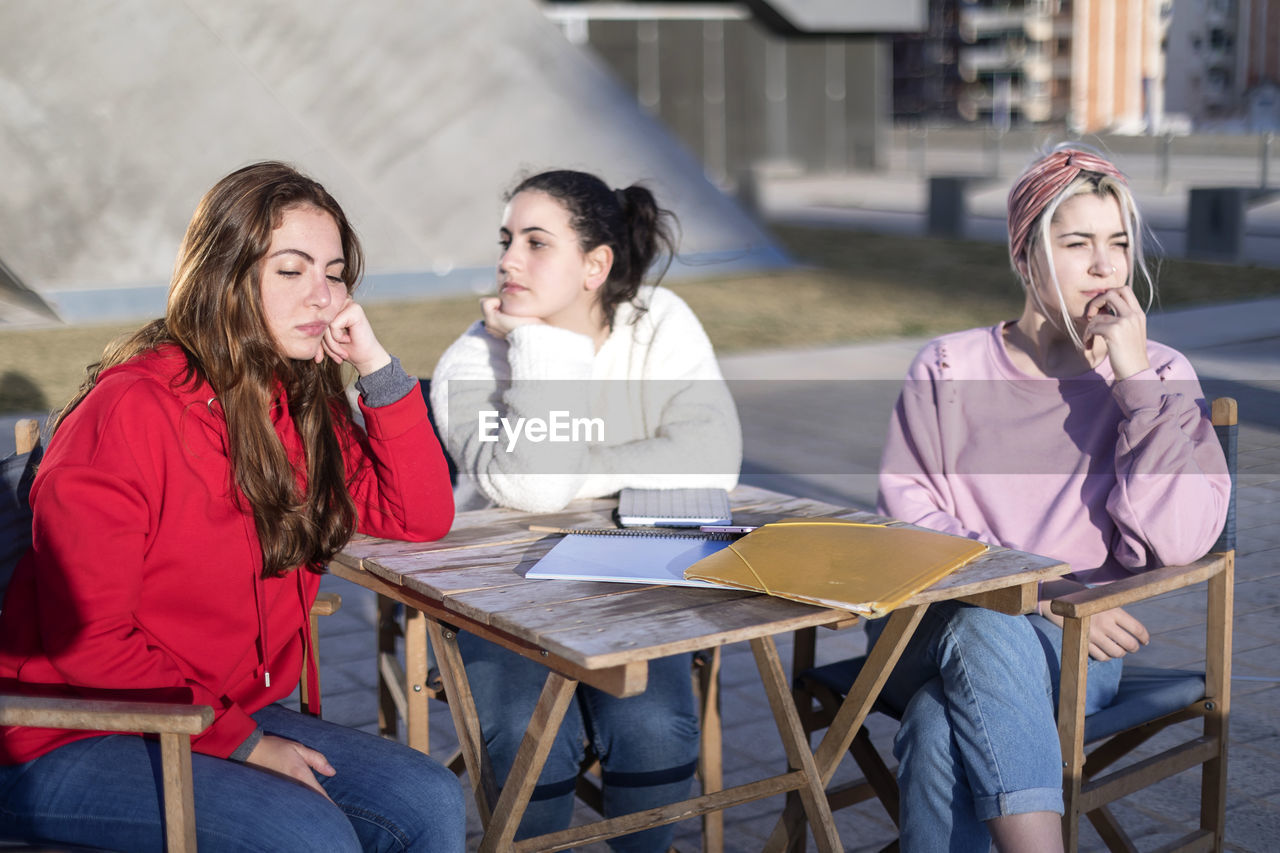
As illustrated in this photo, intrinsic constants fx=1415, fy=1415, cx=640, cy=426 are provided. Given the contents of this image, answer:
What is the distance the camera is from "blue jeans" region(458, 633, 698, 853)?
266 cm

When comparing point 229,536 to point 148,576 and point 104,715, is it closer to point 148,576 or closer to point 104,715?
point 148,576

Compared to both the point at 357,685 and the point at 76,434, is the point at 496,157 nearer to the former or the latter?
the point at 357,685

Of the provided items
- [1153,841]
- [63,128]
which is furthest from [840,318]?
[1153,841]

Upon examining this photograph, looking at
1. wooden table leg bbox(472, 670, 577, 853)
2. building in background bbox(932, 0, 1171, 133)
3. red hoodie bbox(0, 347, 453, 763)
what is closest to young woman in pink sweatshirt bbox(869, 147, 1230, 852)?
wooden table leg bbox(472, 670, 577, 853)

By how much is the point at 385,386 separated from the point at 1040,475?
1.31m

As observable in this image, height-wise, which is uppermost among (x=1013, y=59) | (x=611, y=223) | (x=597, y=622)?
(x=1013, y=59)

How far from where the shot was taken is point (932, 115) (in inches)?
2955

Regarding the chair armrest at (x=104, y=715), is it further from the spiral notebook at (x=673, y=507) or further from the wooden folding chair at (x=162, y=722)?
the spiral notebook at (x=673, y=507)

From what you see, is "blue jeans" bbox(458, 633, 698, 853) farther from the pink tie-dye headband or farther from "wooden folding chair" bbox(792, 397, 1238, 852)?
the pink tie-dye headband

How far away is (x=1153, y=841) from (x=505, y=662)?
145 cm

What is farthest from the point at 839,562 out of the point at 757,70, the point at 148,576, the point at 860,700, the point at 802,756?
the point at 757,70

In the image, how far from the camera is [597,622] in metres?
2.02

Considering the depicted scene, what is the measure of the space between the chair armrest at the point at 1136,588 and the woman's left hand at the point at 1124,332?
38 centimetres

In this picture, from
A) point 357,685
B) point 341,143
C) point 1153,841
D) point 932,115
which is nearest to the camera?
point 1153,841
